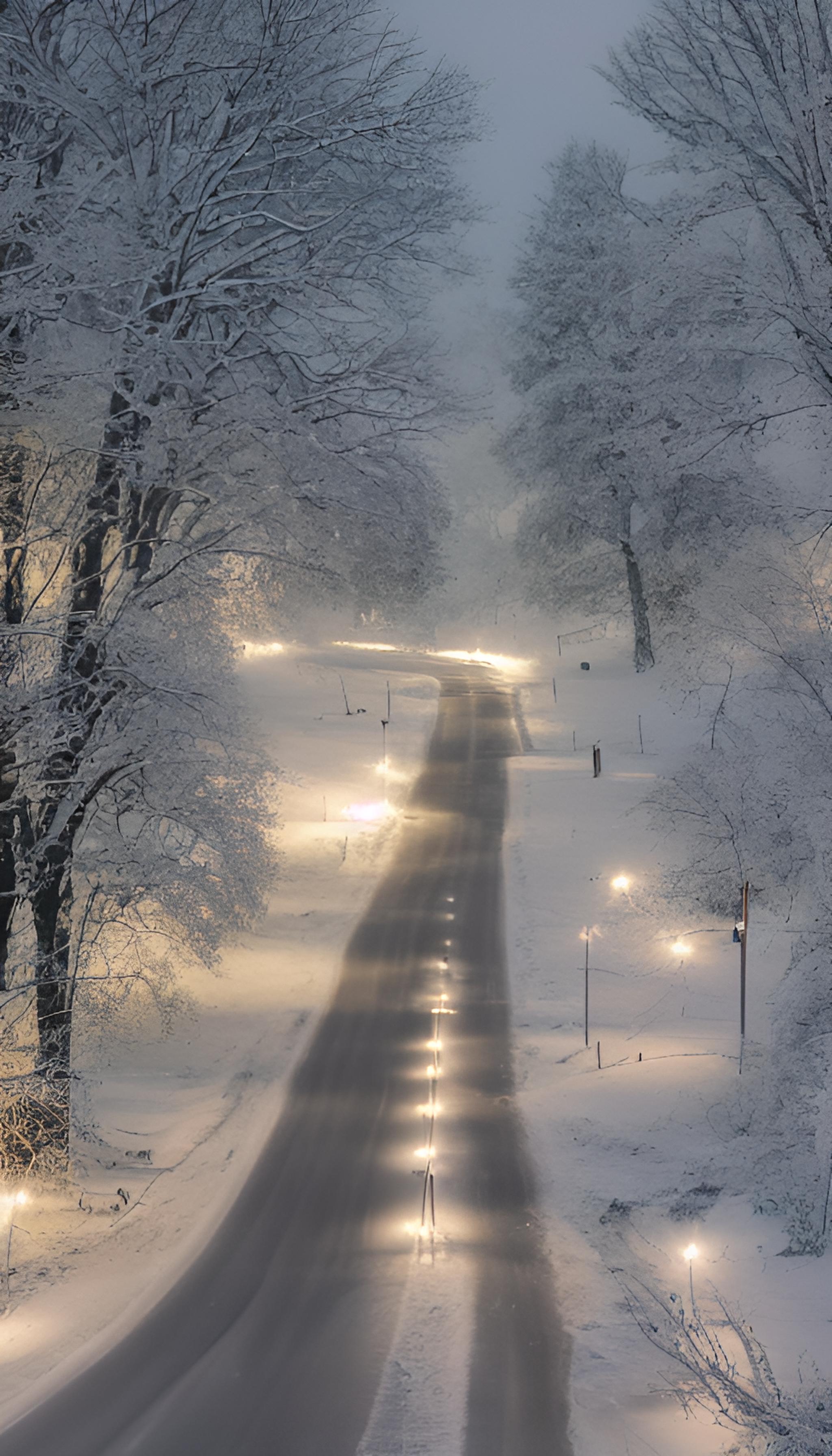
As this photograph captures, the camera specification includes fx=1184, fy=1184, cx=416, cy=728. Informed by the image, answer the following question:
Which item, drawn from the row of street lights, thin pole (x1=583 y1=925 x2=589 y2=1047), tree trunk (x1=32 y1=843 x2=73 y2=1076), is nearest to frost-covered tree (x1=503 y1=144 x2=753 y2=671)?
the row of street lights

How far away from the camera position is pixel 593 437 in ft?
131

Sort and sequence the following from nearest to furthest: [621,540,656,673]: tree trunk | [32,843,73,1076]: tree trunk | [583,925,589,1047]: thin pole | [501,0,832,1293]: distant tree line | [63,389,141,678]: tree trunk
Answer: [501,0,832,1293]: distant tree line → [63,389,141,678]: tree trunk → [32,843,73,1076]: tree trunk → [583,925,589,1047]: thin pole → [621,540,656,673]: tree trunk

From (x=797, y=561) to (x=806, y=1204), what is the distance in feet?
26.6

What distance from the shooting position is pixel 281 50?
12102mm

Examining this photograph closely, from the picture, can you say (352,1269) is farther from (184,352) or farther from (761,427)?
(184,352)

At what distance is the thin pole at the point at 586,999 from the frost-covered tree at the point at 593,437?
16.0 metres

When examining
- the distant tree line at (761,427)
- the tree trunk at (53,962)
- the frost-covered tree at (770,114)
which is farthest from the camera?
the tree trunk at (53,962)

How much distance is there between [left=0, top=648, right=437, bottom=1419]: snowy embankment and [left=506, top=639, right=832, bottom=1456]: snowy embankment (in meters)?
3.60

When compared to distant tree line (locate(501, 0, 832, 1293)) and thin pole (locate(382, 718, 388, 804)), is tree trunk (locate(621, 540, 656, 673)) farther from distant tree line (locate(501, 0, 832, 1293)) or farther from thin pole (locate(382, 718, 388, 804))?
distant tree line (locate(501, 0, 832, 1293))

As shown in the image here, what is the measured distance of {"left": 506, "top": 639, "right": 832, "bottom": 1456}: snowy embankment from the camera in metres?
9.68

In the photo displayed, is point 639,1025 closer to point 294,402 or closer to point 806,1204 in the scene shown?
point 806,1204

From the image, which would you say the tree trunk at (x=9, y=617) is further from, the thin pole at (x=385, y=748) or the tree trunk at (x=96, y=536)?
the thin pole at (x=385, y=748)

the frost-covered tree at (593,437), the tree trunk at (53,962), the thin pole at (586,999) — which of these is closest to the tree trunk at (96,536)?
the tree trunk at (53,962)

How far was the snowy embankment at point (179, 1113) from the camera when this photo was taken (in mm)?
11258
